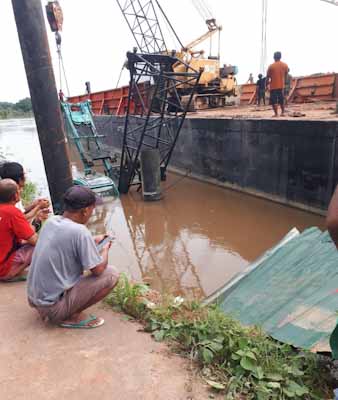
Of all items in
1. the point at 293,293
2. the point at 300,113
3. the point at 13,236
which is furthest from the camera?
the point at 300,113

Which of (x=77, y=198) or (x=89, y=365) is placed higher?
(x=77, y=198)

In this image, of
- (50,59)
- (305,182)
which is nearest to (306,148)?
(305,182)

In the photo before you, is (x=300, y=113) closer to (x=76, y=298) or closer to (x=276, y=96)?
(x=276, y=96)

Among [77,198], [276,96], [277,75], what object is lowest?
[77,198]

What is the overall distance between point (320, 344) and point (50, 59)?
10.9 feet

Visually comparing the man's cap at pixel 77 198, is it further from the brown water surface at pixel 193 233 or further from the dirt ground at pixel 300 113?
the dirt ground at pixel 300 113

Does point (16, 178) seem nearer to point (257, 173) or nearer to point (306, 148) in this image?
point (306, 148)

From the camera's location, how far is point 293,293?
3271 mm

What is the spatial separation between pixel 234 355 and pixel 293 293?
4.93ft

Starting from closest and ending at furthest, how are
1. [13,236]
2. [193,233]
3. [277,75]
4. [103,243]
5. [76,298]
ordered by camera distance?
[76,298]
[103,243]
[13,236]
[193,233]
[277,75]

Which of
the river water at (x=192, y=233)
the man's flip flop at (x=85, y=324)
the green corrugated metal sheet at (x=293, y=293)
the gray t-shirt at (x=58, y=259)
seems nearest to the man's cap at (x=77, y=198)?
the gray t-shirt at (x=58, y=259)

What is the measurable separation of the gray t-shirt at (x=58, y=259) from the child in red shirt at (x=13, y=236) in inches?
32.1

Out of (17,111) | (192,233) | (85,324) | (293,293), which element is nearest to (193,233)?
(192,233)

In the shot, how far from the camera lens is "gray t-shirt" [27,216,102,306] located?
7.21 feet
